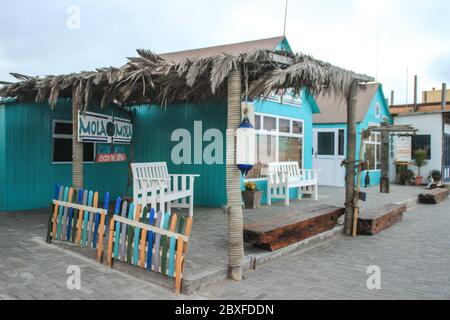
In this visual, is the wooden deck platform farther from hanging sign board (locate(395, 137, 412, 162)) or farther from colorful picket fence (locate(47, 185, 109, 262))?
hanging sign board (locate(395, 137, 412, 162))

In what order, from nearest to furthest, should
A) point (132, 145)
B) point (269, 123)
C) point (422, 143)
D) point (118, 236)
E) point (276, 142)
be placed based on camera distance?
point (118, 236) → point (132, 145) → point (269, 123) → point (276, 142) → point (422, 143)

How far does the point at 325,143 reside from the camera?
16.0m

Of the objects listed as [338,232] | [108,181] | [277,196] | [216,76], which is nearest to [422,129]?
[277,196]

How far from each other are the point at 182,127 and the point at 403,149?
1143cm

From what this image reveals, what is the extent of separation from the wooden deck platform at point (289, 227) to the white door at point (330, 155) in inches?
334

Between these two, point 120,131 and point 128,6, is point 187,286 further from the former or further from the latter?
point 128,6

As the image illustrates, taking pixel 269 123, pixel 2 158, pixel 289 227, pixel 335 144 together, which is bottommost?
pixel 289 227

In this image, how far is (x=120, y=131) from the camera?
24.6 feet

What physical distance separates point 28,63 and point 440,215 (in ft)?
39.5

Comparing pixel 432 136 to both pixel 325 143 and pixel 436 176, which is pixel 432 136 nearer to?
pixel 436 176

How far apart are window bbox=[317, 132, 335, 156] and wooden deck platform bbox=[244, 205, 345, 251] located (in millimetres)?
8668

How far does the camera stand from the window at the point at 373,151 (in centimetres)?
1614

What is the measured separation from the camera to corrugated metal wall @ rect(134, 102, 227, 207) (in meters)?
9.18

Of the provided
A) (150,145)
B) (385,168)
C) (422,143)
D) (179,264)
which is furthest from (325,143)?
(179,264)
